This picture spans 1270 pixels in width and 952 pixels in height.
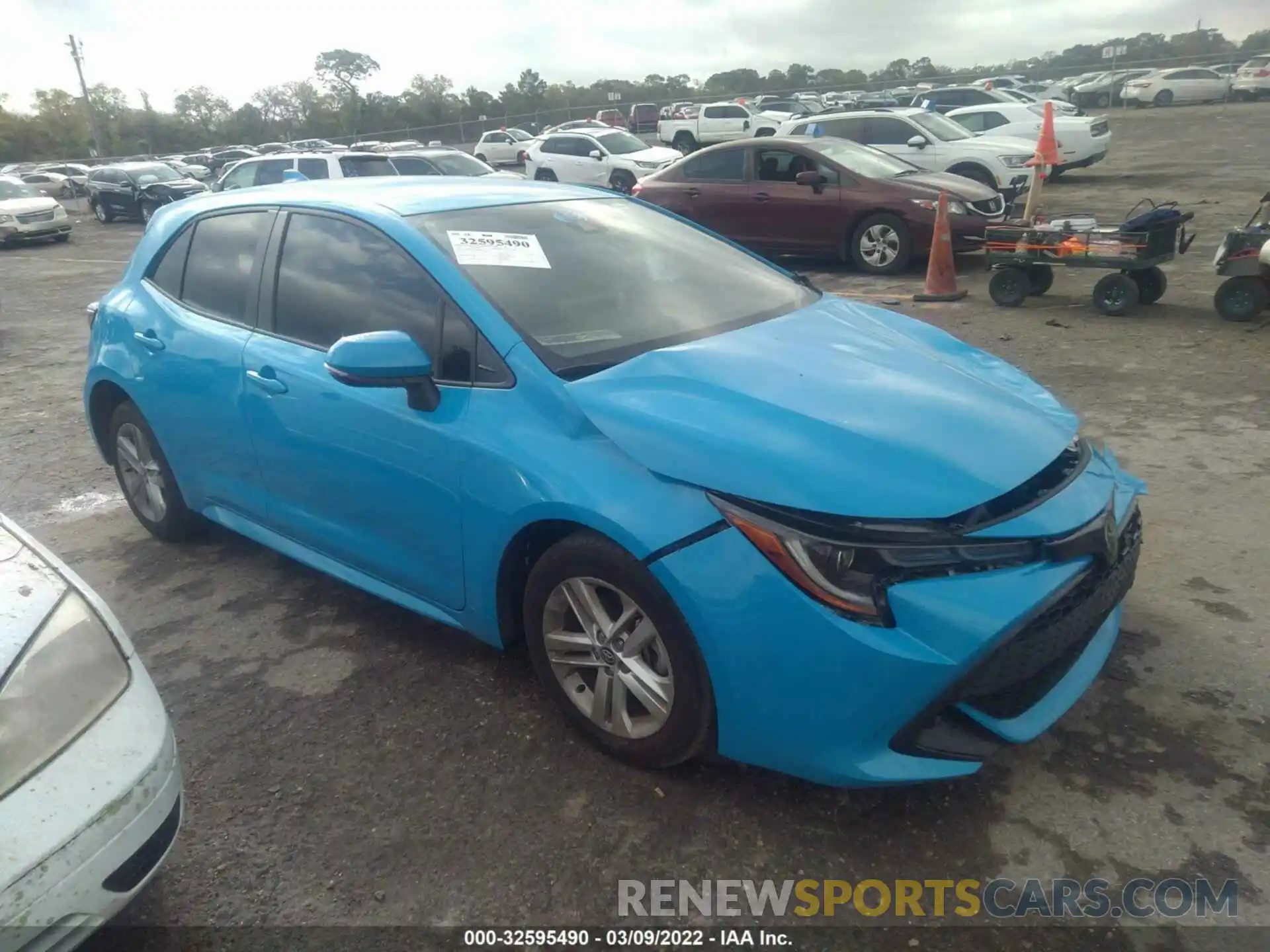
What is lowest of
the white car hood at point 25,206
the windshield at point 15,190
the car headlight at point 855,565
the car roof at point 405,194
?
the white car hood at point 25,206

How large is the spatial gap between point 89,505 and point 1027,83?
43.2m

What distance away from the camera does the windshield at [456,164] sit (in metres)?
15.5

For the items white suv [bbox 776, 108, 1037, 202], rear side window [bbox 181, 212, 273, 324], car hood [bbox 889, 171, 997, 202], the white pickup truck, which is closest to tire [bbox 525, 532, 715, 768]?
rear side window [bbox 181, 212, 273, 324]

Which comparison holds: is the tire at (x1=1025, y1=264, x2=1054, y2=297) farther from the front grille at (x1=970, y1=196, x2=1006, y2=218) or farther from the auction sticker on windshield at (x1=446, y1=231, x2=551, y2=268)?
the auction sticker on windshield at (x1=446, y1=231, x2=551, y2=268)

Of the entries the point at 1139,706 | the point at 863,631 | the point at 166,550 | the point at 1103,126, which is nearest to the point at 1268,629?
the point at 1139,706

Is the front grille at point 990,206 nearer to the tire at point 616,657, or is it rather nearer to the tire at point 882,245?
the tire at point 882,245

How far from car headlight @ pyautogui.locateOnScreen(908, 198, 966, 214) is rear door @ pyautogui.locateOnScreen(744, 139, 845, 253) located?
2.81 feet

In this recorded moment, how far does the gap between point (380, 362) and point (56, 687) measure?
3.92 feet

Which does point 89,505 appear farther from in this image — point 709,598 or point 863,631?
point 863,631

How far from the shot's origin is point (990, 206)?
33.3ft

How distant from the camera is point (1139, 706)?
9.32ft

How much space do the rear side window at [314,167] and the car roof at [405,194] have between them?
11.4 metres

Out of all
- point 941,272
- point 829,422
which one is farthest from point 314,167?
point 829,422

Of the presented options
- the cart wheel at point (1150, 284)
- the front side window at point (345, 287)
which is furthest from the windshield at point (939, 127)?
the front side window at point (345, 287)
